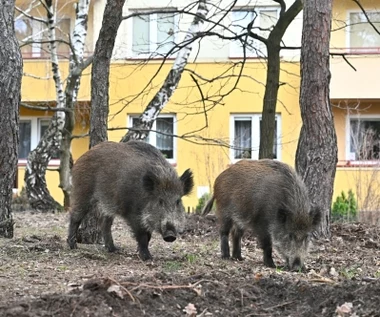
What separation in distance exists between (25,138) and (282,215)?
17323mm

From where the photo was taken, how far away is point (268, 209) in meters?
9.07

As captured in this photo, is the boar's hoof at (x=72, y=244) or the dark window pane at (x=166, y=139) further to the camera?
the dark window pane at (x=166, y=139)

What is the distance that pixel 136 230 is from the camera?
360 inches

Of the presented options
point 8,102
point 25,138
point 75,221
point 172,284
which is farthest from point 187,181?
point 25,138

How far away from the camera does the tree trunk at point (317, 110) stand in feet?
35.8

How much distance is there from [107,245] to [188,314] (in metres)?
4.41

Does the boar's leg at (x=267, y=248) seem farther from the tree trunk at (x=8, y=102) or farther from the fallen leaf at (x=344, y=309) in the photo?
the fallen leaf at (x=344, y=309)

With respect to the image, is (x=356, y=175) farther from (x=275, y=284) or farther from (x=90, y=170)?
(x=275, y=284)

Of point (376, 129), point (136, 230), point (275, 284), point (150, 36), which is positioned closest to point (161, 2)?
point (150, 36)

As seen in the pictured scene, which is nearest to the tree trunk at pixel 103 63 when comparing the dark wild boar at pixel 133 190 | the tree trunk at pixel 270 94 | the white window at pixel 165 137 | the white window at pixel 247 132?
the dark wild boar at pixel 133 190

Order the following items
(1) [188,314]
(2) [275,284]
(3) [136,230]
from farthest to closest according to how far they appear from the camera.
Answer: (3) [136,230]
(2) [275,284]
(1) [188,314]

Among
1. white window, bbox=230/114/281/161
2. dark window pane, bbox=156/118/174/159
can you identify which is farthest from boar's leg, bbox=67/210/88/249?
dark window pane, bbox=156/118/174/159

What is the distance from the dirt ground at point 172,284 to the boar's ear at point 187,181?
2.37ft

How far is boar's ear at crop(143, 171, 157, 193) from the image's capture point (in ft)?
29.6
